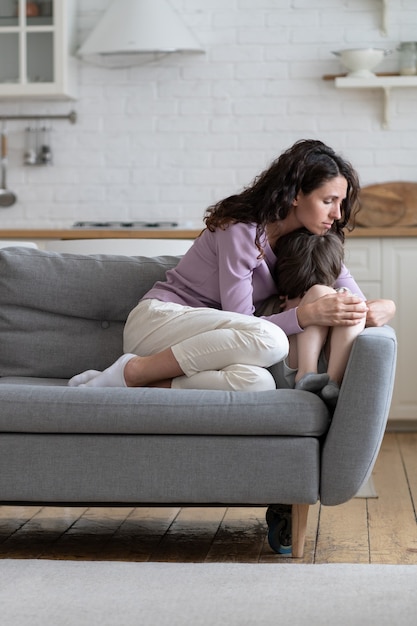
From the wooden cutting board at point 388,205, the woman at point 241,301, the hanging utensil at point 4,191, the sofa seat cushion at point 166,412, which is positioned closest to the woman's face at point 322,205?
the woman at point 241,301

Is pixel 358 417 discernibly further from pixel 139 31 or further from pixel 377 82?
pixel 139 31

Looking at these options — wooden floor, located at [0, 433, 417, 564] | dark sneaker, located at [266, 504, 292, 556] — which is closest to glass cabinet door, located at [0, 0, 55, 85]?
wooden floor, located at [0, 433, 417, 564]

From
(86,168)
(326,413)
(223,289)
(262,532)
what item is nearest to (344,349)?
(326,413)

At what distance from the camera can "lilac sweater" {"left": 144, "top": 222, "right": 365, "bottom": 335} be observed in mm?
2881

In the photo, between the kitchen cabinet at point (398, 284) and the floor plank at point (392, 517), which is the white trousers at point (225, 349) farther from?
the kitchen cabinet at point (398, 284)

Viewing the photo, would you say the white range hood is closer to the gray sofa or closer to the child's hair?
the child's hair

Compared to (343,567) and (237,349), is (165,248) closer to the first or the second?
(237,349)

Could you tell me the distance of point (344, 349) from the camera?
2.72m

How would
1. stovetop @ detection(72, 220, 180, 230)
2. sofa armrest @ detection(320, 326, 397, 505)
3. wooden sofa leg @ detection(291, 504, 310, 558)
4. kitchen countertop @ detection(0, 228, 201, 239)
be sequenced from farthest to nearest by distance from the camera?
stovetop @ detection(72, 220, 180, 230)
kitchen countertop @ detection(0, 228, 201, 239)
wooden sofa leg @ detection(291, 504, 310, 558)
sofa armrest @ detection(320, 326, 397, 505)

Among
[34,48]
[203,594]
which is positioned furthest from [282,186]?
[34,48]

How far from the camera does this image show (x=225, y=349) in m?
2.72

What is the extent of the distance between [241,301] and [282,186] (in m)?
0.36

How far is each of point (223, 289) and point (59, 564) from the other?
87 cm

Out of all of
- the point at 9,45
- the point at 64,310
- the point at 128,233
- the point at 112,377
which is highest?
the point at 9,45
